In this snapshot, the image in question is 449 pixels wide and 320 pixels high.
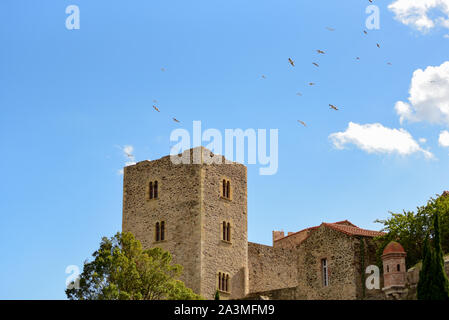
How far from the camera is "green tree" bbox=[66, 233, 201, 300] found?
43969 mm

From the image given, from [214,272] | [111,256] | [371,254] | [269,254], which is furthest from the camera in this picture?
[269,254]

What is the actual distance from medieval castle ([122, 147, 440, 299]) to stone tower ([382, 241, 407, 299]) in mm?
8294

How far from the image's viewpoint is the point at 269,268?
6178cm

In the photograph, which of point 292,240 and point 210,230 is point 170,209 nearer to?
point 210,230

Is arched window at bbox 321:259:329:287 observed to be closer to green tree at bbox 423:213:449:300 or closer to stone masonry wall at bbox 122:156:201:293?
stone masonry wall at bbox 122:156:201:293

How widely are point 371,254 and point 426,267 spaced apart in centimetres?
1216

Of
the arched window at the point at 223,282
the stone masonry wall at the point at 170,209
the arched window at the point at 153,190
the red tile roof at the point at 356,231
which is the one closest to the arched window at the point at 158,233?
the stone masonry wall at the point at 170,209

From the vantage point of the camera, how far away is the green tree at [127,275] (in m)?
44.0

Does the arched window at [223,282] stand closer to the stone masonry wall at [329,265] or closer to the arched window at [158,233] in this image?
the arched window at [158,233]

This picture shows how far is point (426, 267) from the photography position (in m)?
36.2

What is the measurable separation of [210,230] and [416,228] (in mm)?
15922

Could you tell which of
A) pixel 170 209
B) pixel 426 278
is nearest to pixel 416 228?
pixel 426 278
